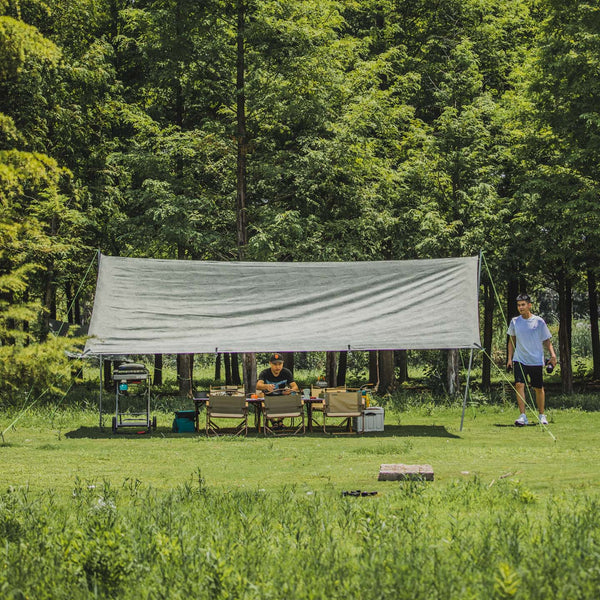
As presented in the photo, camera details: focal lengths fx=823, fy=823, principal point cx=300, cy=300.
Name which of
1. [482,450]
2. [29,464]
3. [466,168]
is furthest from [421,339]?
[466,168]

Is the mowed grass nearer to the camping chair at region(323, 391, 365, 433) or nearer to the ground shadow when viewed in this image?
the ground shadow

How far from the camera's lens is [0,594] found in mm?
4695

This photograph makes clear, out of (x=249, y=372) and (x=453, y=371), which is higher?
(x=249, y=372)

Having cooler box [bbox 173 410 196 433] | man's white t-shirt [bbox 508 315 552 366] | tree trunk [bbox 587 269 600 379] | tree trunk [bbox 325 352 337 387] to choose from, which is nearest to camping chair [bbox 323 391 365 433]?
cooler box [bbox 173 410 196 433]

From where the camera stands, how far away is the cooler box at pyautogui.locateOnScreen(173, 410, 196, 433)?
15.1 metres

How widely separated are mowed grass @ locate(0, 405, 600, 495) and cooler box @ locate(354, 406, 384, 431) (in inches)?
10.8

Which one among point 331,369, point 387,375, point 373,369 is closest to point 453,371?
point 387,375

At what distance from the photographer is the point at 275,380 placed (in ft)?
50.1

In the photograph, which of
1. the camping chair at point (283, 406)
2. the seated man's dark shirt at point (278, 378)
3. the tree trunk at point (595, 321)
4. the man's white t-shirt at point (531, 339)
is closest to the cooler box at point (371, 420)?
the camping chair at point (283, 406)

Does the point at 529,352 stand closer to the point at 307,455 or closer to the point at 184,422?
the point at 307,455

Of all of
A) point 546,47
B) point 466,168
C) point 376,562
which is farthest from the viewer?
point 466,168

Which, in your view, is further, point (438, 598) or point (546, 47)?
point (546, 47)

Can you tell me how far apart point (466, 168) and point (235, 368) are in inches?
558

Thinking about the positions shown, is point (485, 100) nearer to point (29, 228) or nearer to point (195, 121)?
point (195, 121)
